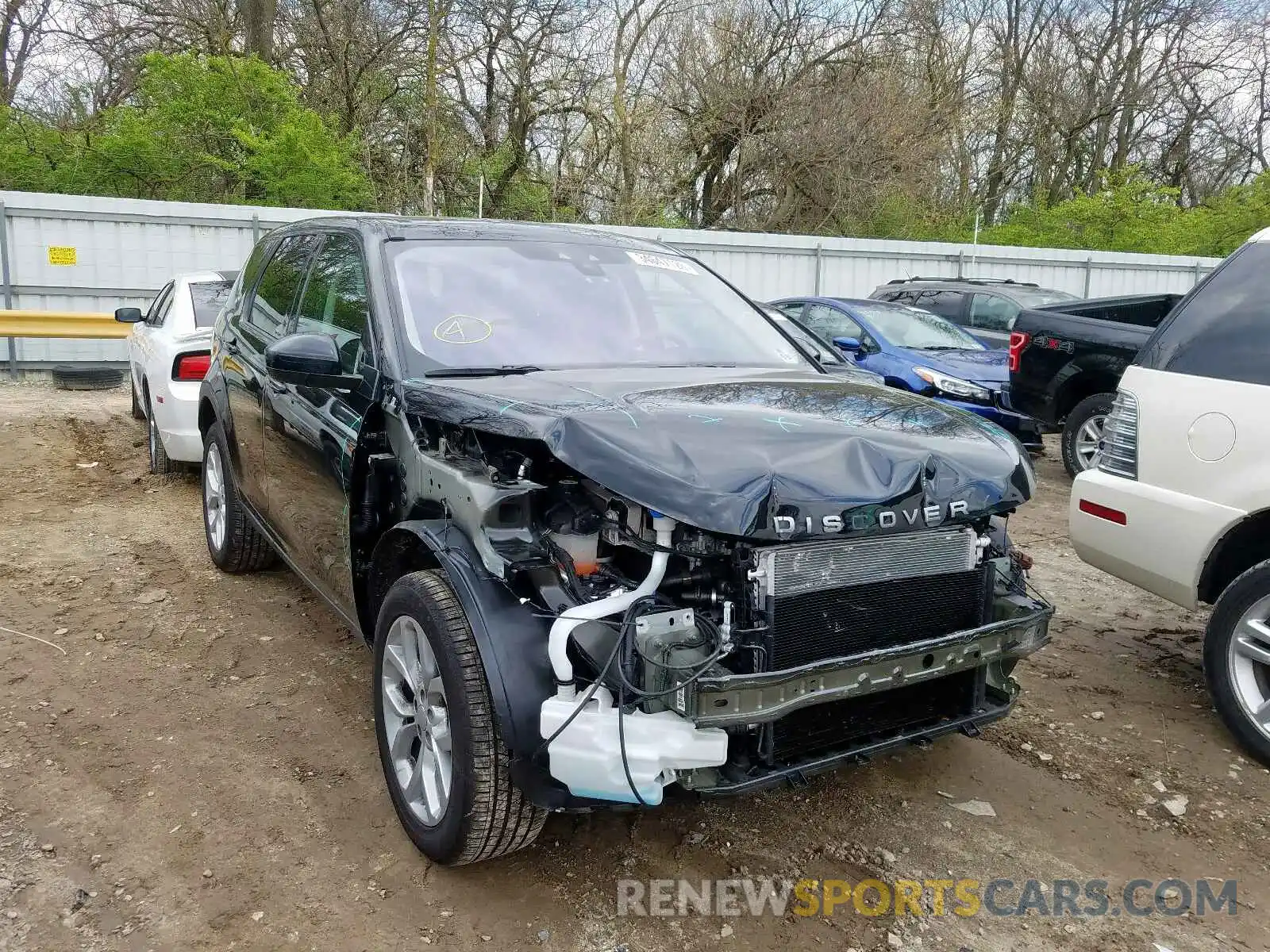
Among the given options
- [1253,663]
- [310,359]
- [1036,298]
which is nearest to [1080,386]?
[1036,298]

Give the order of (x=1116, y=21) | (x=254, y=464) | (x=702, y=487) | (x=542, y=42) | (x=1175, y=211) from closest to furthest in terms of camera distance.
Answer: (x=702, y=487), (x=254, y=464), (x=542, y=42), (x=1175, y=211), (x=1116, y=21)

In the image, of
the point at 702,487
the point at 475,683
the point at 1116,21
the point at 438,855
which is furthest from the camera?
the point at 1116,21

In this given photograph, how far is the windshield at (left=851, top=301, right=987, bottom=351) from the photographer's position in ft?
30.5

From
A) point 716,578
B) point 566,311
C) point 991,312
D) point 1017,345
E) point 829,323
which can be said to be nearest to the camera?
point 716,578

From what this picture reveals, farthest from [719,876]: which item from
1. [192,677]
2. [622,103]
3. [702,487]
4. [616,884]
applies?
[622,103]

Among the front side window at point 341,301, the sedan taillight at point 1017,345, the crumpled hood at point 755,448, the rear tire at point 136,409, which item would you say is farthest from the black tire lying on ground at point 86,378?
the crumpled hood at point 755,448

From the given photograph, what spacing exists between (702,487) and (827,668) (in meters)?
0.55

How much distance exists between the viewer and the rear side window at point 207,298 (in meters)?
6.91

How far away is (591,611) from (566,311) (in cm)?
156

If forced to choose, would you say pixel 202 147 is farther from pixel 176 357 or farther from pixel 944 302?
pixel 944 302

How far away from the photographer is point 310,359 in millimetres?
3133

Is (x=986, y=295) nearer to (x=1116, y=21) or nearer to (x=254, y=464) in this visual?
(x=254, y=464)

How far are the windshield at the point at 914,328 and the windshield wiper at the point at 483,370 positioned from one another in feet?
21.6

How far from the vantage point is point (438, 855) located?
261cm
